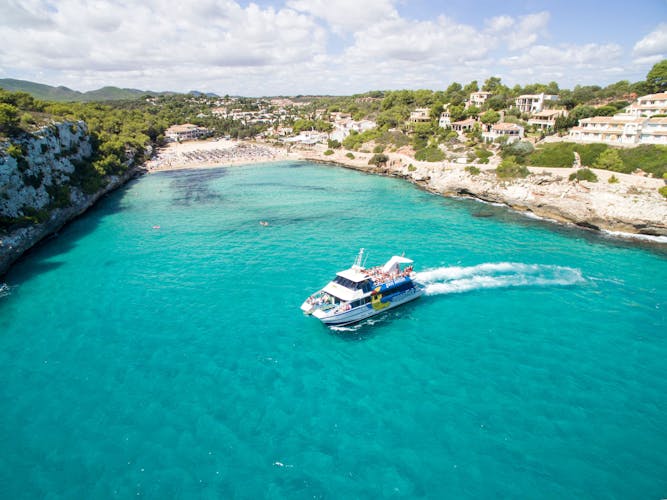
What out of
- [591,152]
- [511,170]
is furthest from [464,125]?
[591,152]

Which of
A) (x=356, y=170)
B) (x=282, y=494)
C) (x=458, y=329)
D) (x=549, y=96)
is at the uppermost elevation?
(x=549, y=96)

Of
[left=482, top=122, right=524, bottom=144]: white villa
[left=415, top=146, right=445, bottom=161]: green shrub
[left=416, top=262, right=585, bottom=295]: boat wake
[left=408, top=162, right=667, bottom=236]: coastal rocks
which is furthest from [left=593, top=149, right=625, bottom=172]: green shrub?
[left=415, top=146, right=445, bottom=161]: green shrub

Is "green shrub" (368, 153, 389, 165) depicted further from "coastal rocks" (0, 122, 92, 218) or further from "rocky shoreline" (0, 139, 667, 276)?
"coastal rocks" (0, 122, 92, 218)

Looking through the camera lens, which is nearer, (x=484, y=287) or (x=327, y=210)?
(x=484, y=287)

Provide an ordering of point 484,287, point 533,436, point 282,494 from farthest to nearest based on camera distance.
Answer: point 484,287
point 533,436
point 282,494

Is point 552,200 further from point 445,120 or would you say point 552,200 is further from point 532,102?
point 532,102

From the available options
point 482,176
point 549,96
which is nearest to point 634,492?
point 482,176

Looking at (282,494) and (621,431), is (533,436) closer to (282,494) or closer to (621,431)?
(621,431)
